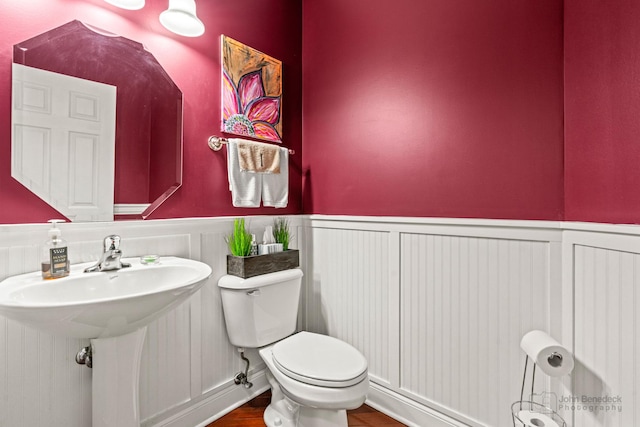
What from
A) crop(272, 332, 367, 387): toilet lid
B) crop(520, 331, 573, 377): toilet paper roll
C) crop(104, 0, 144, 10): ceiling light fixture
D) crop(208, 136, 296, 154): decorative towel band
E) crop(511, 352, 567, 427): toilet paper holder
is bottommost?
crop(511, 352, 567, 427): toilet paper holder

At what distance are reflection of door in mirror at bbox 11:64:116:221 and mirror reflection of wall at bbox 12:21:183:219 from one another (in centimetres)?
3

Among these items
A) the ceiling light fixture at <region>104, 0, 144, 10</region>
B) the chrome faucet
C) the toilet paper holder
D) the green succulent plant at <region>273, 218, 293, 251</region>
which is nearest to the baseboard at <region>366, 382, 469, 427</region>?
the toilet paper holder

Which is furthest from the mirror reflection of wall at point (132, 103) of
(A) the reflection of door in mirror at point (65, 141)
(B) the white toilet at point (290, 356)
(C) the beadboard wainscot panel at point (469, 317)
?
(C) the beadboard wainscot panel at point (469, 317)

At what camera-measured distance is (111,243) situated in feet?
3.68

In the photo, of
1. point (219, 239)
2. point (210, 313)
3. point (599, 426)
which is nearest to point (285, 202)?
point (219, 239)

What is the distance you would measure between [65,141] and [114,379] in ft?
2.90

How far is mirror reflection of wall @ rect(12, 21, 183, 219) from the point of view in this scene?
1135 millimetres

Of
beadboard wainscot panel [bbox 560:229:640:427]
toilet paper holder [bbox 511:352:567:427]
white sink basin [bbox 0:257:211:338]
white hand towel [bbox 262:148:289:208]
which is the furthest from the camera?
white hand towel [bbox 262:148:289:208]

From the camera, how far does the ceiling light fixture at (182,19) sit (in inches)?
50.9

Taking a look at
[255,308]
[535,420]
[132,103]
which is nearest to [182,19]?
[132,103]

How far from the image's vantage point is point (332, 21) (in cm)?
188

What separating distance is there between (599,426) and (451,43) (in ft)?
5.24

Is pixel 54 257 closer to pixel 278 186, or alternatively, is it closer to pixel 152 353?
pixel 152 353

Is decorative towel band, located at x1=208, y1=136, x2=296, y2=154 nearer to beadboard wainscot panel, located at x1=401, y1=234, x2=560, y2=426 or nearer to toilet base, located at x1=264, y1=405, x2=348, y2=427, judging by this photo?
beadboard wainscot panel, located at x1=401, y1=234, x2=560, y2=426
